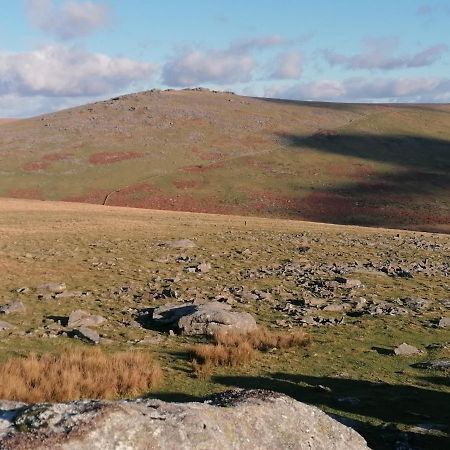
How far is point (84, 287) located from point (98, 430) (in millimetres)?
17779

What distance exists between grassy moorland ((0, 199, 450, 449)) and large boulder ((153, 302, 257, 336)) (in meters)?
0.54

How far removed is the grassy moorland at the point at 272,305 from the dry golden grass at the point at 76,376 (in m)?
0.35

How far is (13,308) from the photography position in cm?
1958

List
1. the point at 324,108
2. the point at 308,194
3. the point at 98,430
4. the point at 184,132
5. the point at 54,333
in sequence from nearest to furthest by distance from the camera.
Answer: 1. the point at 98,430
2. the point at 54,333
3. the point at 308,194
4. the point at 184,132
5. the point at 324,108

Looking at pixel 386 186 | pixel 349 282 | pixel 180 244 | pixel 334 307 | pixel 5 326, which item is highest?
pixel 386 186

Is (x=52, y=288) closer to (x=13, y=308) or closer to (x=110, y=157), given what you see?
(x=13, y=308)

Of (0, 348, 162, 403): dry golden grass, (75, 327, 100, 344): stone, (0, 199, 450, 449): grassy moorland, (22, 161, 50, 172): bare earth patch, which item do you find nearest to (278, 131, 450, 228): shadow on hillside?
(0, 199, 450, 449): grassy moorland

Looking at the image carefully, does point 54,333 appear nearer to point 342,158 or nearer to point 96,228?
point 96,228

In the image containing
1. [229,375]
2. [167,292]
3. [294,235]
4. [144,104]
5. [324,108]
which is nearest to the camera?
[229,375]

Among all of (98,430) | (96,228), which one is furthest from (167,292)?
(96,228)

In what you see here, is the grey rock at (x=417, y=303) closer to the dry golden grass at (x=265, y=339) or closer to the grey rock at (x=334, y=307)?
the grey rock at (x=334, y=307)

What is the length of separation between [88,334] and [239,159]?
81.7m

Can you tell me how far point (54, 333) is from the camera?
17344mm

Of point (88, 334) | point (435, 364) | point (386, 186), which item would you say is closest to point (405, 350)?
point (435, 364)
